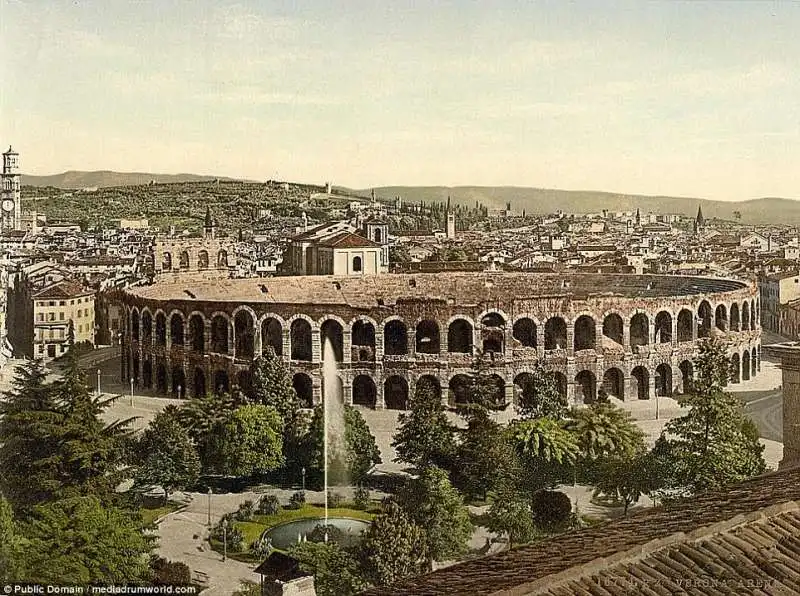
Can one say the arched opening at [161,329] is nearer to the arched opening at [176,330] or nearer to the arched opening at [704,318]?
the arched opening at [176,330]

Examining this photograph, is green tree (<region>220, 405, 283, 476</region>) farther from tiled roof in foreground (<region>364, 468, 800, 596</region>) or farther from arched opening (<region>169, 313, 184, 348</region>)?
tiled roof in foreground (<region>364, 468, 800, 596</region>)

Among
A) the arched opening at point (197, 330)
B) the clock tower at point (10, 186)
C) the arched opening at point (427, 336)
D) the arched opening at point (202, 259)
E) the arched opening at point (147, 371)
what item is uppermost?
the clock tower at point (10, 186)

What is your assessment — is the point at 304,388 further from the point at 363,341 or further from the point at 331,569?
the point at 331,569

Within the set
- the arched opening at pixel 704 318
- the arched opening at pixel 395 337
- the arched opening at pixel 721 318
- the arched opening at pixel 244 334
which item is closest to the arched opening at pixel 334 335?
the arched opening at pixel 395 337


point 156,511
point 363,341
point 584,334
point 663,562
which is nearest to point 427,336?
point 363,341

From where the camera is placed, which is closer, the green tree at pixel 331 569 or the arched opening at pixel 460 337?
the green tree at pixel 331 569

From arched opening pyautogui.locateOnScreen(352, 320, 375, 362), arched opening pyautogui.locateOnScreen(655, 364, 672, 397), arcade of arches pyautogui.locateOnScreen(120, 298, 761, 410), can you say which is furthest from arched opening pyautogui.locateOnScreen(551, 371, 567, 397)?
arched opening pyautogui.locateOnScreen(352, 320, 375, 362)
